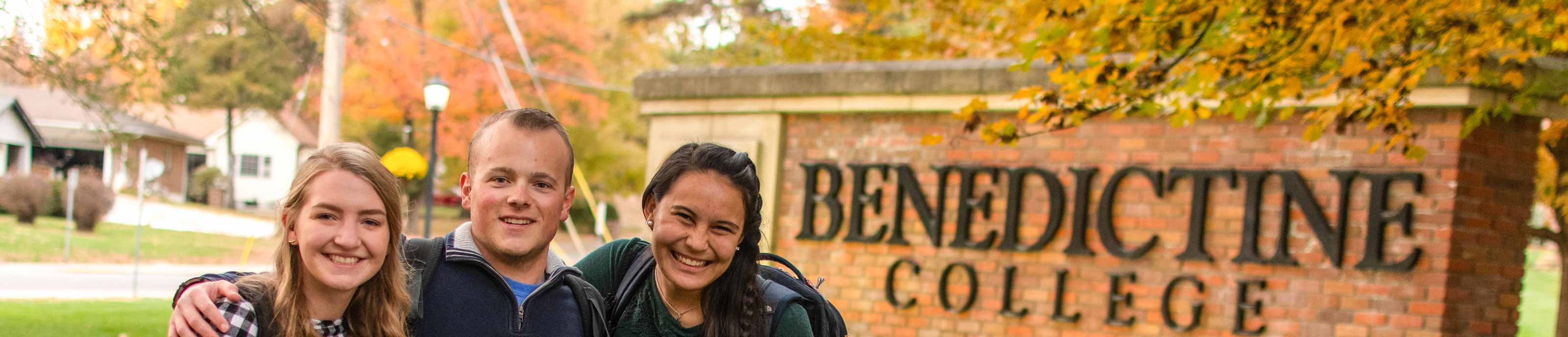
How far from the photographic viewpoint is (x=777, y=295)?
8.66ft

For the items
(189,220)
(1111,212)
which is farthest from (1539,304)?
(189,220)

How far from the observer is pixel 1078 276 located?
7.63 metres

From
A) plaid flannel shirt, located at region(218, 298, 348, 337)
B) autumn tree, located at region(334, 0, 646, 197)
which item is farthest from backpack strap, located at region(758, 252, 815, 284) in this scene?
autumn tree, located at region(334, 0, 646, 197)

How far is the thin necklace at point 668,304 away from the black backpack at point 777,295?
68 millimetres

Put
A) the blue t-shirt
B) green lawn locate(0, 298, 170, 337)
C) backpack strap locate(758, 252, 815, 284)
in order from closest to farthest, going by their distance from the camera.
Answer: the blue t-shirt → backpack strap locate(758, 252, 815, 284) → green lawn locate(0, 298, 170, 337)

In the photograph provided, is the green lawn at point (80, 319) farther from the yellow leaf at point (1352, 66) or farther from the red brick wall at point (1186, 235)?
the yellow leaf at point (1352, 66)

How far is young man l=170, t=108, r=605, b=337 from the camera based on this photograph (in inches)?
102

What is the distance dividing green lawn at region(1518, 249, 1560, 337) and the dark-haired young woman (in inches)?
512

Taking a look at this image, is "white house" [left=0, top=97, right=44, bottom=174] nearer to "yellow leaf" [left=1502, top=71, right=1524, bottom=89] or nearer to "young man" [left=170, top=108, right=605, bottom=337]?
"yellow leaf" [left=1502, top=71, right=1524, bottom=89]

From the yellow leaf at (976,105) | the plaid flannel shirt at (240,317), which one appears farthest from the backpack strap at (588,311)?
the yellow leaf at (976,105)

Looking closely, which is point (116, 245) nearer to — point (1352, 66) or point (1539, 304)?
point (1352, 66)

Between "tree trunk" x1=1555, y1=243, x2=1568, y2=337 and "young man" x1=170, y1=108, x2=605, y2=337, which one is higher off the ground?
"young man" x1=170, y1=108, x2=605, y2=337

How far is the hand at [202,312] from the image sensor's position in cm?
222

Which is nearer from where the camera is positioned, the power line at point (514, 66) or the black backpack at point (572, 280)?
the black backpack at point (572, 280)
